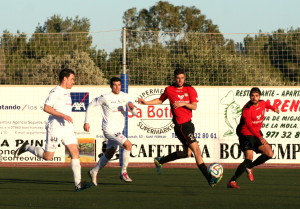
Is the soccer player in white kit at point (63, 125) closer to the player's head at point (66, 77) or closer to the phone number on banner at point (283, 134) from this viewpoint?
the player's head at point (66, 77)

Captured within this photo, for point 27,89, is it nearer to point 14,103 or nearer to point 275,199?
point 14,103

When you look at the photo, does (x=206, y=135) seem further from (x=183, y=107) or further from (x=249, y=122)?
(x=183, y=107)

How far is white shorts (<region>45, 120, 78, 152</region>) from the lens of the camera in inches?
497

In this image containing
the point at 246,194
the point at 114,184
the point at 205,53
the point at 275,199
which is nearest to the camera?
the point at 275,199

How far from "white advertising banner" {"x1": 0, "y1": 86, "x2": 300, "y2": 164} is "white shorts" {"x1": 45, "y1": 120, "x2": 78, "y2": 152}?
10.3 meters

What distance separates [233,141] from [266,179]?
22.3 feet

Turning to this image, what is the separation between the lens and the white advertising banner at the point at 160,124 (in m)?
22.9

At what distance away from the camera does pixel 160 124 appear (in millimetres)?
23094

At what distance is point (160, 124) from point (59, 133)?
10610 mm

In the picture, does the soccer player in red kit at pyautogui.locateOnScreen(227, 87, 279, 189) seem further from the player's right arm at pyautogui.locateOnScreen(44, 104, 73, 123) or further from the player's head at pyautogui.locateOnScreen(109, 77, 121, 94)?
the player's right arm at pyautogui.locateOnScreen(44, 104, 73, 123)

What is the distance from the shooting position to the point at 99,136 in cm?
2319

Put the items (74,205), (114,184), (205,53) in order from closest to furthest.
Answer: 1. (74,205)
2. (114,184)
3. (205,53)

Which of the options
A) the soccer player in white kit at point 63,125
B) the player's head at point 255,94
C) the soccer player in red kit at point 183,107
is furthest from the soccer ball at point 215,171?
the soccer player in white kit at point 63,125

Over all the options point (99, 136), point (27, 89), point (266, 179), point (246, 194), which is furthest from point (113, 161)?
point (246, 194)
